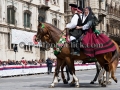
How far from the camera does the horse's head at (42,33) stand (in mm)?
15055

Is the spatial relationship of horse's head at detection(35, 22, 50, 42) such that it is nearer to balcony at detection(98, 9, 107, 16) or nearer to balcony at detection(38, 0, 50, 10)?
balcony at detection(38, 0, 50, 10)

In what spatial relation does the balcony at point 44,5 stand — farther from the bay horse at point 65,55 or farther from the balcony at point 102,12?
the bay horse at point 65,55

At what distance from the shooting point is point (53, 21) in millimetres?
52281

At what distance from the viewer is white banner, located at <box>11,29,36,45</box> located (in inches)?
1602

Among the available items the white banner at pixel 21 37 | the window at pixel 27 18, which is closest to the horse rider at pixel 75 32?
the white banner at pixel 21 37

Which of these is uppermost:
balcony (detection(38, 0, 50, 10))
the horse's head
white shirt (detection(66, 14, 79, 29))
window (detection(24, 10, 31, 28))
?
balcony (detection(38, 0, 50, 10))

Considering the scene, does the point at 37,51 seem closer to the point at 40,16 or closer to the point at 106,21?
the point at 40,16

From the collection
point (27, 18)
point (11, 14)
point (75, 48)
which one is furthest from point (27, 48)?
point (75, 48)

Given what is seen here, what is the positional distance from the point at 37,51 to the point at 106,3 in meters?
32.7

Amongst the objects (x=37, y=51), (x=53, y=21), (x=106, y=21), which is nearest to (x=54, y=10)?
(x=53, y=21)

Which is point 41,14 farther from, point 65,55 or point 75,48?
point 75,48

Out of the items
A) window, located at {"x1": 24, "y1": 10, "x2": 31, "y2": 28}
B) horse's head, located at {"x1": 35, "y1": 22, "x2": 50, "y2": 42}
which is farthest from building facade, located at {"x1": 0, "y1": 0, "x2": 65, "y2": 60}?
horse's head, located at {"x1": 35, "y1": 22, "x2": 50, "y2": 42}

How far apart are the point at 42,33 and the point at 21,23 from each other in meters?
28.8

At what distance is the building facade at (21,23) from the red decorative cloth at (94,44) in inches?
1006
